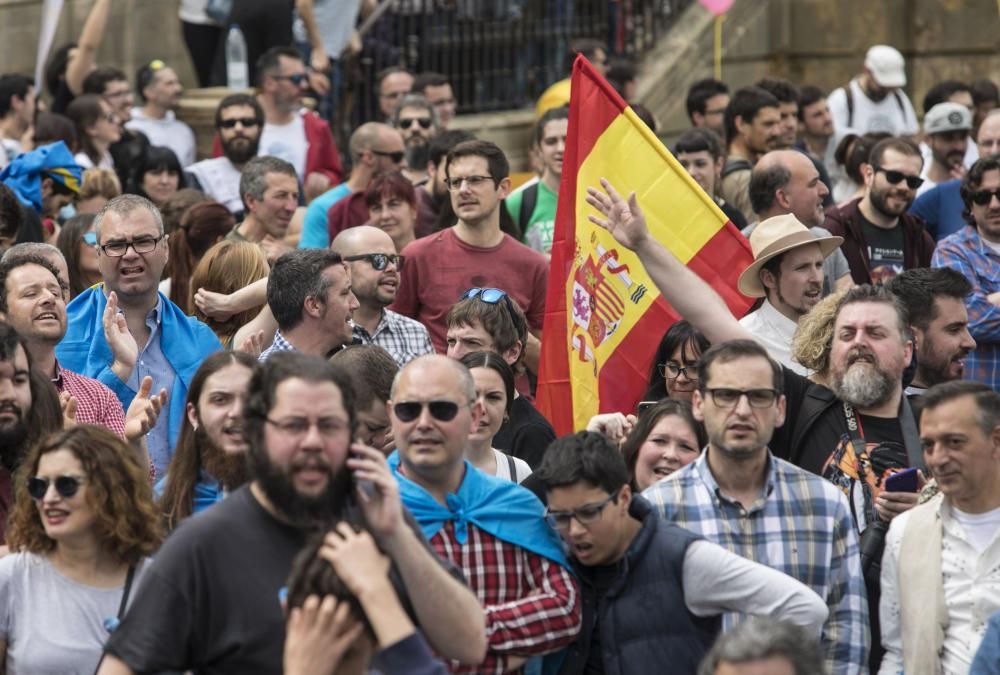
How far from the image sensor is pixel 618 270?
8.25 meters

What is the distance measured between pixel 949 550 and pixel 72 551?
2.72 meters

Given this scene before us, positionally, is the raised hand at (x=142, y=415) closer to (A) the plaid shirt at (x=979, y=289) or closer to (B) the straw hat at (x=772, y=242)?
(B) the straw hat at (x=772, y=242)

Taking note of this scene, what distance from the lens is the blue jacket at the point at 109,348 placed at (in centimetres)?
783

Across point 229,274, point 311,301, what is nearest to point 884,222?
point 229,274

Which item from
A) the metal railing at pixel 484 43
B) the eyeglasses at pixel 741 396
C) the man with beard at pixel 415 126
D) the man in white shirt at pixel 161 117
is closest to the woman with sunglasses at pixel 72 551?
the eyeglasses at pixel 741 396

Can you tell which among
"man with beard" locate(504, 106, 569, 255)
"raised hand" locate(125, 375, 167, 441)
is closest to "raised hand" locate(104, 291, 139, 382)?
"raised hand" locate(125, 375, 167, 441)

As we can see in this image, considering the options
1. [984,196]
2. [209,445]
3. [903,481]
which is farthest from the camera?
[984,196]

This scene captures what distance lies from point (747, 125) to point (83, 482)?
23.5 feet

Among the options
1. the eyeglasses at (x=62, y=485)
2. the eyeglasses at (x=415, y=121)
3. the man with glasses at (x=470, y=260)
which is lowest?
the eyeglasses at (x=62, y=485)

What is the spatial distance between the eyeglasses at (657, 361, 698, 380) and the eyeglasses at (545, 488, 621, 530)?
2030 mm

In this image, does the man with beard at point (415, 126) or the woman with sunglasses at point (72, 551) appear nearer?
the woman with sunglasses at point (72, 551)

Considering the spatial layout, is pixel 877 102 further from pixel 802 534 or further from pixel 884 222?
pixel 802 534

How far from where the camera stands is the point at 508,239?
30.3 ft

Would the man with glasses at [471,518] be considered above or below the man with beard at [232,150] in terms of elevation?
below
